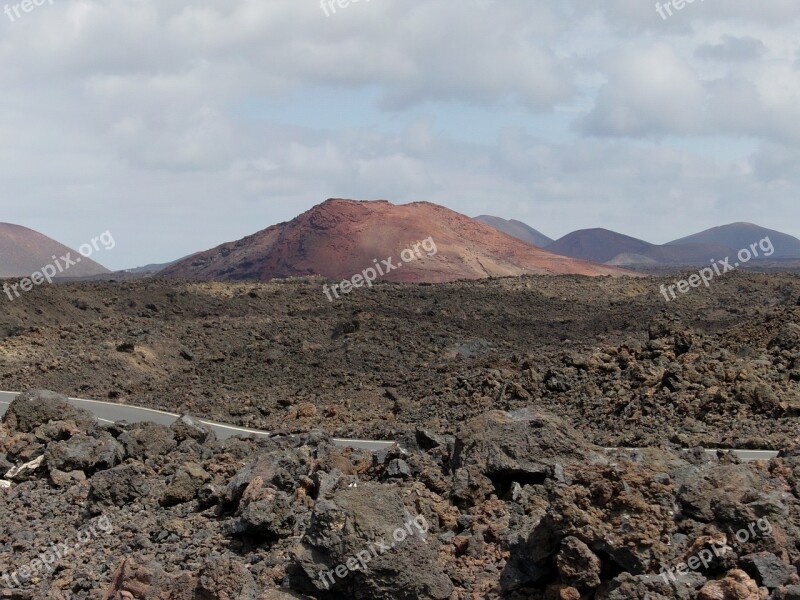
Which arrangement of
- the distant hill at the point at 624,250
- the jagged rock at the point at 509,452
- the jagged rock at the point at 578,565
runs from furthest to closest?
Answer: the distant hill at the point at 624,250 < the jagged rock at the point at 509,452 < the jagged rock at the point at 578,565

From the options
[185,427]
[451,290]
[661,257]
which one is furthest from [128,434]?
[661,257]

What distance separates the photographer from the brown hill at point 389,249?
75.0 metres

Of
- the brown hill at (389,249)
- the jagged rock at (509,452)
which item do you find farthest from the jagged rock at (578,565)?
the brown hill at (389,249)

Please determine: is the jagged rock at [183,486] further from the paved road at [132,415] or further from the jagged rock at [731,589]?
the paved road at [132,415]

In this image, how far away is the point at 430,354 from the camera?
30.8m

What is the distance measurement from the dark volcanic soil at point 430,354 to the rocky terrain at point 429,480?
10 cm

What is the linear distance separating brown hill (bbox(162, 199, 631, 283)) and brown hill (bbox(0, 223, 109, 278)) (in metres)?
41.7

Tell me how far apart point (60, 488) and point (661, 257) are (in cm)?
16997

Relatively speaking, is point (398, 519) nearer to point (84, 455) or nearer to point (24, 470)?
point (84, 455)

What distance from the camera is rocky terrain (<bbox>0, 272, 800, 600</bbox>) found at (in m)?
7.41

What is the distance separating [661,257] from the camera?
173625 millimetres

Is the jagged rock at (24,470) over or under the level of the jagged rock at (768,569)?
over

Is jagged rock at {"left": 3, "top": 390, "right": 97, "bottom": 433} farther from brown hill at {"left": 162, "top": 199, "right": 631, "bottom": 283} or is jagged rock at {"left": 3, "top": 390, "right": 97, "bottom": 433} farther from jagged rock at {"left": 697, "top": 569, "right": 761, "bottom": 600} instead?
brown hill at {"left": 162, "top": 199, "right": 631, "bottom": 283}

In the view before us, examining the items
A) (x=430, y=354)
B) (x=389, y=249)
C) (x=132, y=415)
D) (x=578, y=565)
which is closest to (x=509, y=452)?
(x=578, y=565)
